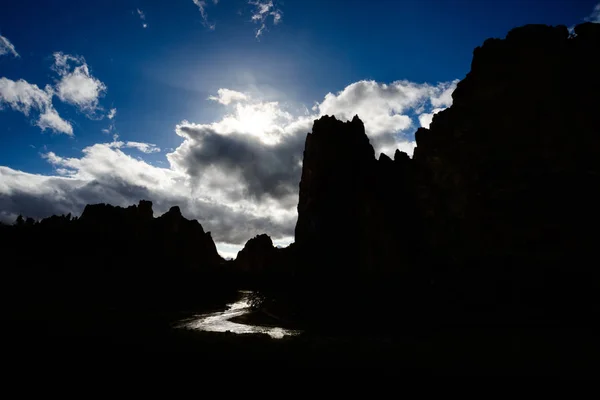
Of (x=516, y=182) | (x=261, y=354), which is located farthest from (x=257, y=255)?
(x=261, y=354)

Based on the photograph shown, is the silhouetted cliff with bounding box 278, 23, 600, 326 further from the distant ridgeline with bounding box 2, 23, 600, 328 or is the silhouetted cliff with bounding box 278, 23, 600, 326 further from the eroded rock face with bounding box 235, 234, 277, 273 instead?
the eroded rock face with bounding box 235, 234, 277, 273

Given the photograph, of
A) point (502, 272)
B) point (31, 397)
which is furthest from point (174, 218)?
point (31, 397)

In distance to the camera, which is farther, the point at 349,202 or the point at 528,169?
the point at 349,202

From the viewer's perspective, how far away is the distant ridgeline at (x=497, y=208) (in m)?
45.0

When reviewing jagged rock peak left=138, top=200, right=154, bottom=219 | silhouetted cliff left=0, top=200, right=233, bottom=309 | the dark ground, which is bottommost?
the dark ground

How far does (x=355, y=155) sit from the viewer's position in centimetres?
10394

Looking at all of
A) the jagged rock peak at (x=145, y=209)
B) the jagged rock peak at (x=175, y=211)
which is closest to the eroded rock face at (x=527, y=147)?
the jagged rock peak at (x=145, y=209)

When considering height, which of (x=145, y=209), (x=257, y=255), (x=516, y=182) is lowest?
(x=257, y=255)

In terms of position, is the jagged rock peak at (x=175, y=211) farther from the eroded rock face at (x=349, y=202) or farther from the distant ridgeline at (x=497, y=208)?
the eroded rock face at (x=349, y=202)

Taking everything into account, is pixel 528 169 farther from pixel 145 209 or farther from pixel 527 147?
pixel 145 209

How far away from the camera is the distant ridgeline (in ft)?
148

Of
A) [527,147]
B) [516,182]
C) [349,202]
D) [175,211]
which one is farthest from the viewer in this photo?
[175,211]

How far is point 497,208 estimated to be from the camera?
168 feet

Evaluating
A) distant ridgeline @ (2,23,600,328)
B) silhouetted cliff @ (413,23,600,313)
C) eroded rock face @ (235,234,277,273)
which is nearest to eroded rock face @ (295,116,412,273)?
distant ridgeline @ (2,23,600,328)
